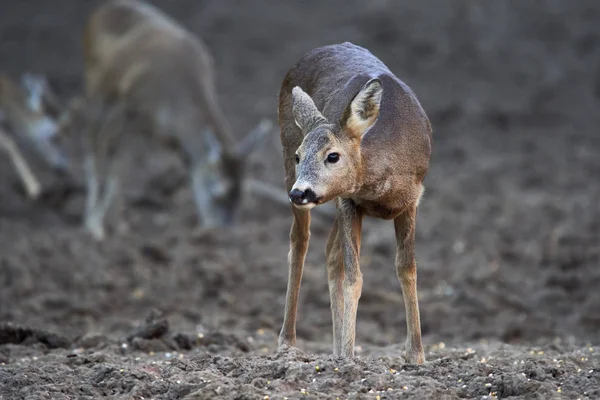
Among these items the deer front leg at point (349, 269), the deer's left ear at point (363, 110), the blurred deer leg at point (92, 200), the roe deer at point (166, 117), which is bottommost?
the deer front leg at point (349, 269)

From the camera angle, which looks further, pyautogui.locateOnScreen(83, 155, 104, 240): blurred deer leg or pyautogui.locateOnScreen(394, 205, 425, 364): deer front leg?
pyautogui.locateOnScreen(83, 155, 104, 240): blurred deer leg

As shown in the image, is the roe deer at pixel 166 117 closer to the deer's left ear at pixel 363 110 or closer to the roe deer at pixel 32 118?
the roe deer at pixel 32 118

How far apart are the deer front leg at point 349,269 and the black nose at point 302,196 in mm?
590

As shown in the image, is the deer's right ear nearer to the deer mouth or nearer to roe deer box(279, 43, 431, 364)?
roe deer box(279, 43, 431, 364)

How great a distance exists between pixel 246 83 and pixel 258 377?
1530cm

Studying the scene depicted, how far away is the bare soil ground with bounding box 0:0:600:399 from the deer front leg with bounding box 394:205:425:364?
0.16m

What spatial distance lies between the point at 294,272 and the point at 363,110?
1.41 meters

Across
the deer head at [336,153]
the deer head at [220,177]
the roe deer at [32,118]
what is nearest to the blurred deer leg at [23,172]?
the roe deer at [32,118]

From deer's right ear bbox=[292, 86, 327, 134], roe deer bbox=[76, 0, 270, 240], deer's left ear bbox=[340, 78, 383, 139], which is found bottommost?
deer's left ear bbox=[340, 78, 383, 139]

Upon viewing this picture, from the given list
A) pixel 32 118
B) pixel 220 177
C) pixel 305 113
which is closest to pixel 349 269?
pixel 305 113

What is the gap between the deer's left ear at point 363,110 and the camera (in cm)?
580

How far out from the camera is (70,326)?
938cm

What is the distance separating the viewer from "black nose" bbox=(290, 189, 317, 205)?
5.63 m

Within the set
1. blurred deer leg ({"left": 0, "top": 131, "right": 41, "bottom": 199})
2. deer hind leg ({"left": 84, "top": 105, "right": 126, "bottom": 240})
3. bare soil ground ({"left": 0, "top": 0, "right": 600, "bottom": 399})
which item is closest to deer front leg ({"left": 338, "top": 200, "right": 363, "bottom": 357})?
bare soil ground ({"left": 0, "top": 0, "right": 600, "bottom": 399})
